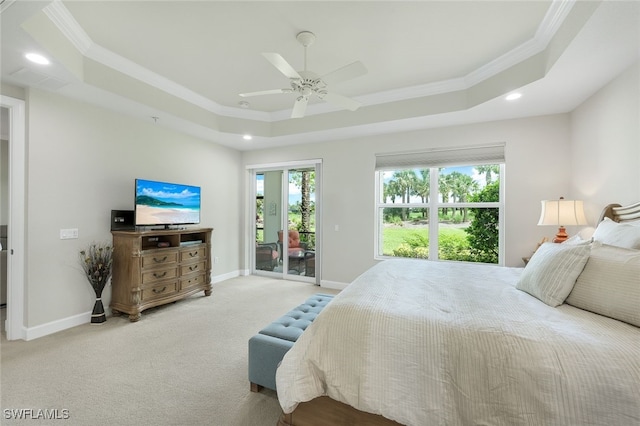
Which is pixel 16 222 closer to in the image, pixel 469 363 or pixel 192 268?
pixel 192 268

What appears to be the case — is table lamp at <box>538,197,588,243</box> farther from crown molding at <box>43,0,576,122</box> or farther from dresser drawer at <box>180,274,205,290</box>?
dresser drawer at <box>180,274,205,290</box>

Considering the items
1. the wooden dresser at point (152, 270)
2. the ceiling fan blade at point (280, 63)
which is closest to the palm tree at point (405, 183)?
the ceiling fan blade at point (280, 63)

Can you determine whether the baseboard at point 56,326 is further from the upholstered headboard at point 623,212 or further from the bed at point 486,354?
the upholstered headboard at point 623,212

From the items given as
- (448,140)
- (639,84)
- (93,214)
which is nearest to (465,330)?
(639,84)

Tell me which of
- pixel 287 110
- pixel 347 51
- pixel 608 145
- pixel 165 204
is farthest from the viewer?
pixel 287 110

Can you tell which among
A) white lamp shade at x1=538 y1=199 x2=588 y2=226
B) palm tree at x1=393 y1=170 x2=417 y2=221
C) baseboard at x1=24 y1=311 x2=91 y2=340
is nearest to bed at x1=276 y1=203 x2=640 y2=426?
white lamp shade at x1=538 y1=199 x2=588 y2=226

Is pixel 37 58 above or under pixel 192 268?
above

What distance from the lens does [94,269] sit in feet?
10.2

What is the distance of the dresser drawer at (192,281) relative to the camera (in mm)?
3785

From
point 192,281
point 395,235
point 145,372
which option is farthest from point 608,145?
point 192,281

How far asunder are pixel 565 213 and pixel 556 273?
1.85 meters

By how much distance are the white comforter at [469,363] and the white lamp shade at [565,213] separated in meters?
1.91

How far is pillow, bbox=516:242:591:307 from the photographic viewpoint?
1543 millimetres

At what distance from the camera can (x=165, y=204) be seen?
377cm
